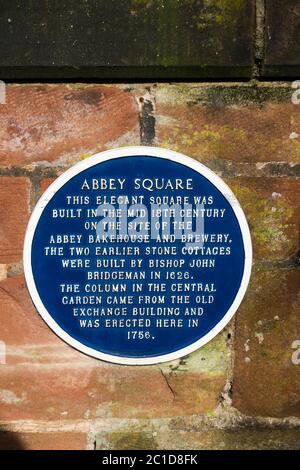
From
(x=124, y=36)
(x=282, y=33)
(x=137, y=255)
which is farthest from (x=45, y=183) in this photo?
(x=282, y=33)

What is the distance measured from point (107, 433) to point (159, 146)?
0.85 metres

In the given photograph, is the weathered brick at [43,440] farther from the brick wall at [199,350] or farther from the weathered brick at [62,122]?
the weathered brick at [62,122]

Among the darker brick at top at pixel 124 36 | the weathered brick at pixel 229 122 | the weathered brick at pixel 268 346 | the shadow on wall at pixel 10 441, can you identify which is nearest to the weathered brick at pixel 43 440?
the shadow on wall at pixel 10 441

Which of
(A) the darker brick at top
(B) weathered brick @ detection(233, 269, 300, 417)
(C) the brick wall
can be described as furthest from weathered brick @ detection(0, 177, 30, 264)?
(B) weathered brick @ detection(233, 269, 300, 417)

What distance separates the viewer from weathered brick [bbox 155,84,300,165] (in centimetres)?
128

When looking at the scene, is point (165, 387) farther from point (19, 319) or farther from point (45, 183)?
point (45, 183)

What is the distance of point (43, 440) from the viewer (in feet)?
4.74

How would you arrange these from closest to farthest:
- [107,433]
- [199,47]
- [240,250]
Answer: [199,47], [240,250], [107,433]

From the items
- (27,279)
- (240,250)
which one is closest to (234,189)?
(240,250)

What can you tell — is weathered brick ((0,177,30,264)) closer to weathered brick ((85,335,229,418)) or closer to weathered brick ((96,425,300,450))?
weathered brick ((85,335,229,418))

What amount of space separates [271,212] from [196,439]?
71 centimetres

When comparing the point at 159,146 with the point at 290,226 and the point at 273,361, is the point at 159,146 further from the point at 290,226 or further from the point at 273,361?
the point at 273,361

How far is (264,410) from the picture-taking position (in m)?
1.43

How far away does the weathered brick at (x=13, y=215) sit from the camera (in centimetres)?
132
